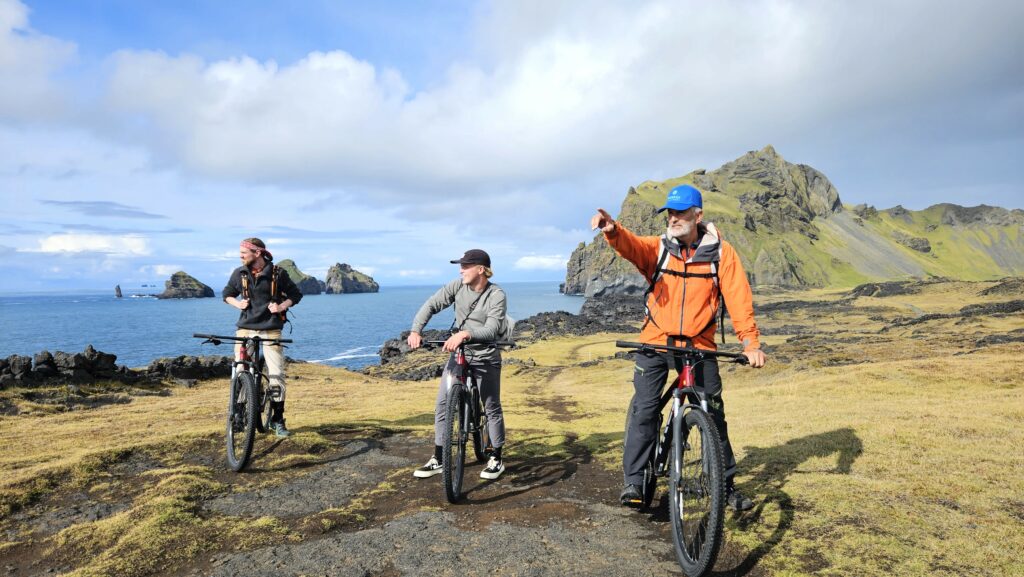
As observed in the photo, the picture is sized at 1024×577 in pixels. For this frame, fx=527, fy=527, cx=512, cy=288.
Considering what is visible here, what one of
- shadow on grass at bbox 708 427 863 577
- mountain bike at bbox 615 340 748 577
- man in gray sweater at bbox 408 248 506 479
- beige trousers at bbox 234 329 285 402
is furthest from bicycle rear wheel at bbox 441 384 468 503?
beige trousers at bbox 234 329 285 402

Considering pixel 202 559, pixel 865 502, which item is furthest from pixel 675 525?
pixel 202 559

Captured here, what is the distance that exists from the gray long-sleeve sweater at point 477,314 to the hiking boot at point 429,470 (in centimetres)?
169

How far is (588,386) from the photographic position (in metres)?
30.9

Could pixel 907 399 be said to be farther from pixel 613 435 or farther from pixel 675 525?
pixel 675 525

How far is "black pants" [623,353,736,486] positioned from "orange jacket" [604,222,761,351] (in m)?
0.29

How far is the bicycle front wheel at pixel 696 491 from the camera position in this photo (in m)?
4.67

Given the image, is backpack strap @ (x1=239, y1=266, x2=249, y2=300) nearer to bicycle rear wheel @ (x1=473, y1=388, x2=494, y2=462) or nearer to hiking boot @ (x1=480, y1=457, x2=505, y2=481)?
bicycle rear wheel @ (x1=473, y1=388, x2=494, y2=462)

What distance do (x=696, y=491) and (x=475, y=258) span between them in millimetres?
4351

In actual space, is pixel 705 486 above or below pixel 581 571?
above

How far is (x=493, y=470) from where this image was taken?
26.3 ft

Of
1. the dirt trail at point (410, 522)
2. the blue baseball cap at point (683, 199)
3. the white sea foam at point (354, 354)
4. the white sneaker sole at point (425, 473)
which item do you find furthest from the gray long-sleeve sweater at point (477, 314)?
the white sea foam at point (354, 354)

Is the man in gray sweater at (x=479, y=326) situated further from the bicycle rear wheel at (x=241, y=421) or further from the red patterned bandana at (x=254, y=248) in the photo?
the red patterned bandana at (x=254, y=248)

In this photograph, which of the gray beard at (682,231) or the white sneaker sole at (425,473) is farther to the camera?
the white sneaker sole at (425,473)

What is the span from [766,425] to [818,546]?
23.3 feet
